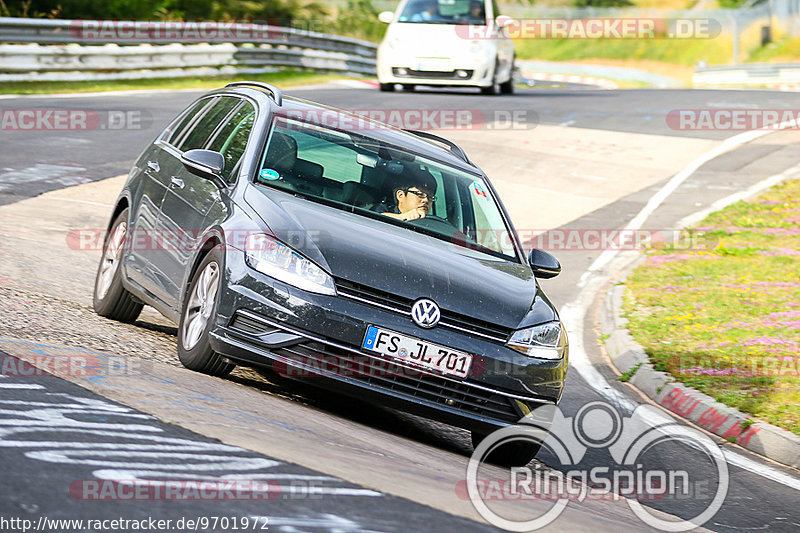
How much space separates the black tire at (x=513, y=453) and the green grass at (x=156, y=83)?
1709 centimetres

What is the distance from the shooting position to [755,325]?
10648mm

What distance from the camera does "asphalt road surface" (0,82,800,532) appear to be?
4145 mm

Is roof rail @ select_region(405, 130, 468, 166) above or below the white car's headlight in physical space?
above

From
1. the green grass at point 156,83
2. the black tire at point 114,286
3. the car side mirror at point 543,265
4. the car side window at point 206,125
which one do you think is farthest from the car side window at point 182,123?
the green grass at point 156,83

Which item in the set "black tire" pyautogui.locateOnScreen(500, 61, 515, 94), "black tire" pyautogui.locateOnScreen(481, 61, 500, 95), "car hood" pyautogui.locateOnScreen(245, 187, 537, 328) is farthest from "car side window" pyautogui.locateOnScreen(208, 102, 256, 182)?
"black tire" pyautogui.locateOnScreen(500, 61, 515, 94)

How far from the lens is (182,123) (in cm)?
841

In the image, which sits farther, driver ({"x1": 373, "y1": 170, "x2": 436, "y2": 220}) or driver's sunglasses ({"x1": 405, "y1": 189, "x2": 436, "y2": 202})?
driver's sunglasses ({"x1": 405, "y1": 189, "x2": 436, "y2": 202})

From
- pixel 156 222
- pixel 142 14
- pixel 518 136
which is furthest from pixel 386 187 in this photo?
pixel 142 14

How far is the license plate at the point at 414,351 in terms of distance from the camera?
19.6 feet

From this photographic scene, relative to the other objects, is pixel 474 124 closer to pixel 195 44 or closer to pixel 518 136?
pixel 518 136

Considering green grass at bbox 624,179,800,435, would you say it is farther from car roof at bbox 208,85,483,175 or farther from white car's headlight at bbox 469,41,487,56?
white car's headlight at bbox 469,41,487,56

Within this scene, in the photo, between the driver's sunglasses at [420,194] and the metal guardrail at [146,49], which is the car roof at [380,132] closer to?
the driver's sunglasses at [420,194]

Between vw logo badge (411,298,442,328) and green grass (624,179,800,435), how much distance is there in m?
3.02

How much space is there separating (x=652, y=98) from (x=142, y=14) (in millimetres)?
14972
